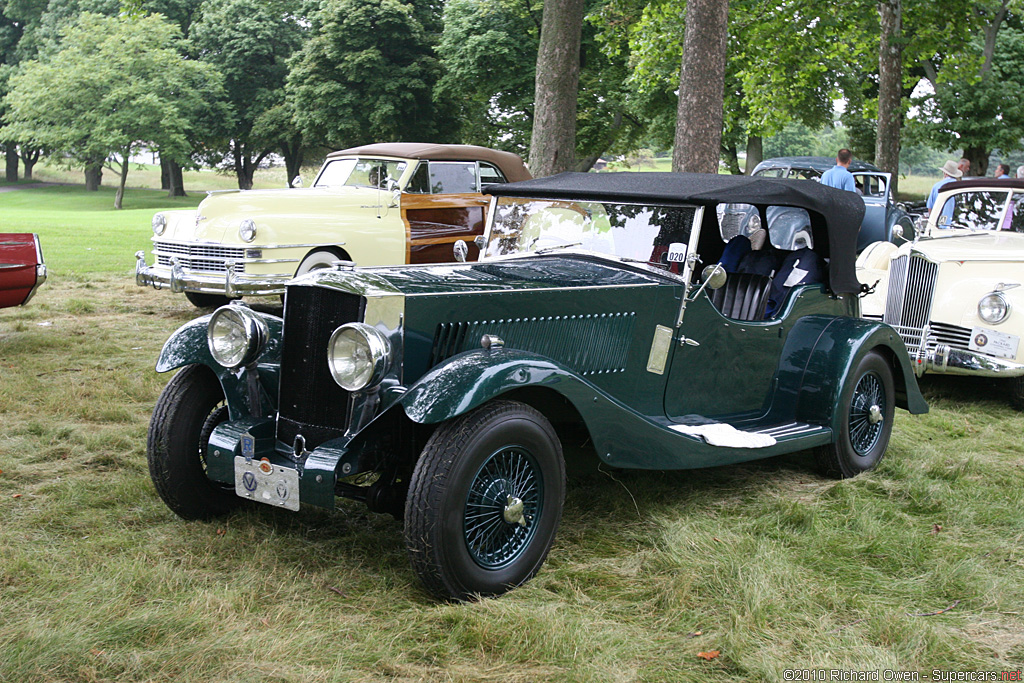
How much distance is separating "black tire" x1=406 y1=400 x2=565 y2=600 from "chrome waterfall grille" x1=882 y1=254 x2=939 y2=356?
4574 mm

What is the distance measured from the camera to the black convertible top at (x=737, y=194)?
471 cm

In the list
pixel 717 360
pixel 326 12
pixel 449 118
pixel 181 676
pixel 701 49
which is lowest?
pixel 181 676

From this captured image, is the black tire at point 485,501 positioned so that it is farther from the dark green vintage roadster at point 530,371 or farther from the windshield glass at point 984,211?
the windshield glass at point 984,211

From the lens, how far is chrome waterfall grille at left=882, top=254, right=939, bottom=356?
723cm

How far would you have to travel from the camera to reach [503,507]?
3.58 m

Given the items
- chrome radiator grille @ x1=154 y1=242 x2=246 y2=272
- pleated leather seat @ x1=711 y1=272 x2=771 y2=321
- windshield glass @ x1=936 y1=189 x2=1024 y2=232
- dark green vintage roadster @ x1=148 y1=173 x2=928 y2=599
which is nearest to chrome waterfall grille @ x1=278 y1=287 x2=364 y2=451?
dark green vintage roadster @ x1=148 y1=173 x2=928 y2=599

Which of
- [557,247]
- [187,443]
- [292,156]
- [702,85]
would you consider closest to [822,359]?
[557,247]

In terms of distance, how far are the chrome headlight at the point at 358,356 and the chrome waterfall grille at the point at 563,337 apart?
1.03 feet

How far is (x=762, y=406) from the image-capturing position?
16.9ft

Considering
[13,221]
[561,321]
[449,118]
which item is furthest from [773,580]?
[449,118]

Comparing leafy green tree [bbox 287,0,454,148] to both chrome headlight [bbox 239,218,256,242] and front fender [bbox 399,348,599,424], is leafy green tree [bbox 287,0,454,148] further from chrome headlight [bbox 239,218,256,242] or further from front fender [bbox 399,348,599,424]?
front fender [bbox 399,348,599,424]

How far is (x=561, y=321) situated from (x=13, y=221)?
75.0 feet

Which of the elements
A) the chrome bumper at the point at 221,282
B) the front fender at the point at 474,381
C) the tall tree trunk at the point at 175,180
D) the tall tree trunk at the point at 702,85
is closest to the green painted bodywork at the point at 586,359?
the front fender at the point at 474,381

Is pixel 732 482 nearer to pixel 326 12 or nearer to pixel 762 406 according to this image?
pixel 762 406
